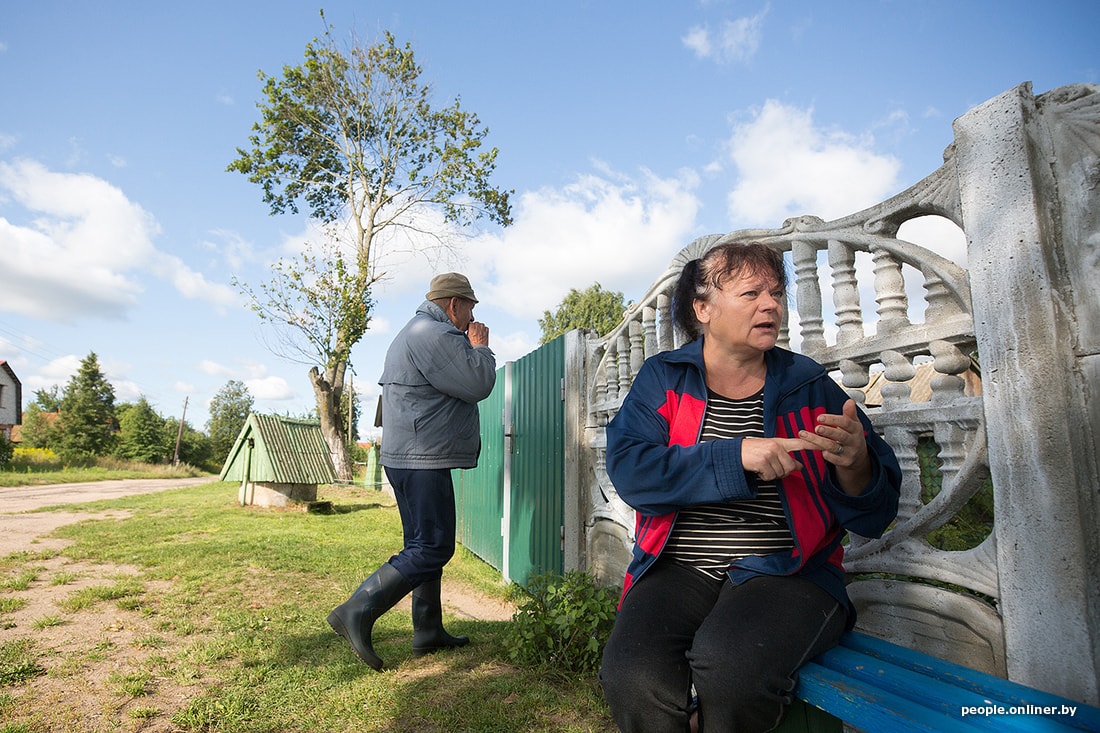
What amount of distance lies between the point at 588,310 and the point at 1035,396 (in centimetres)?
3352

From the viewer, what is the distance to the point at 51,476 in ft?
68.7

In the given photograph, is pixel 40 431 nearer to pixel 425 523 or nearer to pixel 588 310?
pixel 588 310

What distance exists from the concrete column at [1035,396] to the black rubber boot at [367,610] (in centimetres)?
259

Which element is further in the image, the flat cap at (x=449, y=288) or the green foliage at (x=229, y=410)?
the green foliage at (x=229, y=410)

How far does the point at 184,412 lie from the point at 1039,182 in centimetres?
5921

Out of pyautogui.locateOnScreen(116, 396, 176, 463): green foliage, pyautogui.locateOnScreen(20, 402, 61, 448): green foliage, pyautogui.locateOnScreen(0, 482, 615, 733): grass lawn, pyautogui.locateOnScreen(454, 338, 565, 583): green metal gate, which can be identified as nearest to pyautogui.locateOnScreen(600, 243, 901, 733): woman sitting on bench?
pyautogui.locateOnScreen(0, 482, 615, 733): grass lawn

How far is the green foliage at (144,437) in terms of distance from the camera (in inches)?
1720

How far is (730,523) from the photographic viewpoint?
73.5 inches

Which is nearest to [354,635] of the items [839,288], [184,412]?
[839,288]

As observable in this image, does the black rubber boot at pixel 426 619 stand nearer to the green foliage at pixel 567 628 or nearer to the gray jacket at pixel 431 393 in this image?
the green foliage at pixel 567 628

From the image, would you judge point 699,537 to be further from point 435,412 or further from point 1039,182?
point 435,412

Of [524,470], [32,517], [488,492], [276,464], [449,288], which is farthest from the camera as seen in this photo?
[276,464]

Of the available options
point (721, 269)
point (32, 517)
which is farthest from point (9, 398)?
point (721, 269)

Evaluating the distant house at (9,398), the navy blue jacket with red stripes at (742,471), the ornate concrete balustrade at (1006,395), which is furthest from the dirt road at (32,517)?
the distant house at (9,398)
